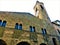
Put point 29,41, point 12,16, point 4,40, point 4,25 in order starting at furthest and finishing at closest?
1. point 12,16
2. point 4,25
3. point 29,41
4. point 4,40

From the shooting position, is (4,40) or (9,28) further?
(9,28)

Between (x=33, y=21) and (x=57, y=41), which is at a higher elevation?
(x=33, y=21)

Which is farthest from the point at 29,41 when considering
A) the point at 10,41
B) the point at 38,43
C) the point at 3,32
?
the point at 3,32

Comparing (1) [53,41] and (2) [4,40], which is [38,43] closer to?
(1) [53,41]

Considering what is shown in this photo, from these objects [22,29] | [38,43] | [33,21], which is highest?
[33,21]

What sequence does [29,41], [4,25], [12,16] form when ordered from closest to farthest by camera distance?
[29,41] → [4,25] → [12,16]

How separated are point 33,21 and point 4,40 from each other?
5.88m

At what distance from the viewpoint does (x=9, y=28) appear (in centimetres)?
1283

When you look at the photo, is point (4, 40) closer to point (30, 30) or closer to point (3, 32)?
point (3, 32)

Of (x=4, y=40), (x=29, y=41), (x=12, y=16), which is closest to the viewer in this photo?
(x=4, y=40)

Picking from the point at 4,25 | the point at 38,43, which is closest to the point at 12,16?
the point at 4,25

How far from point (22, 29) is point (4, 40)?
9.94ft

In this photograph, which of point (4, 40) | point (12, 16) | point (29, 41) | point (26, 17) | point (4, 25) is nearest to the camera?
point (4, 40)

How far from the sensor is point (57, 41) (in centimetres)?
Answer: 1512
